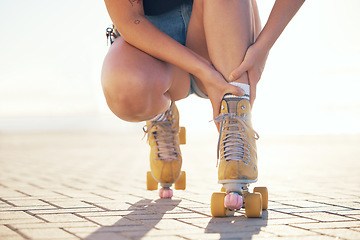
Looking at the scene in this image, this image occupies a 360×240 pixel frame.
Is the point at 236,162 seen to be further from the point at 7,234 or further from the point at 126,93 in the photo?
the point at 7,234

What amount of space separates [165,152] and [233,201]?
0.77 m

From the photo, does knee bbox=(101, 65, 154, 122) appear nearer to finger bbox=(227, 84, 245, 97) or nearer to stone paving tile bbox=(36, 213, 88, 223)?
finger bbox=(227, 84, 245, 97)

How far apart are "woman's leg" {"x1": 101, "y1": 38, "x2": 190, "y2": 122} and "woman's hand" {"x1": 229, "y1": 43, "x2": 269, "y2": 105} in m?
0.34

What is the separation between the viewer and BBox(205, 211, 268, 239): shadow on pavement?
1630 millimetres

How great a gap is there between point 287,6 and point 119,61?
0.73 m

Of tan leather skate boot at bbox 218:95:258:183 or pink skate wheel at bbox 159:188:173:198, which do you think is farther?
pink skate wheel at bbox 159:188:173:198

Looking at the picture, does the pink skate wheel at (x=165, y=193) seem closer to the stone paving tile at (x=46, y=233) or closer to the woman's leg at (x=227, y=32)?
the woman's leg at (x=227, y=32)

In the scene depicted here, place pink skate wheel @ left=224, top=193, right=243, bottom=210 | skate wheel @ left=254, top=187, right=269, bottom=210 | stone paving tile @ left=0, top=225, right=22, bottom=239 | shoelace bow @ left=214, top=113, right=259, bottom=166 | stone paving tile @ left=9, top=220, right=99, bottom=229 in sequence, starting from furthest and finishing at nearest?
skate wheel @ left=254, top=187, right=269, bottom=210, shoelace bow @ left=214, top=113, right=259, bottom=166, pink skate wheel @ left=224, top=193, right=243, bottom=210, stone paving tile @ left=9, top=220, right=99, bottom=229, stone paving tile @ left=0, top=225, right=22, bottom=239

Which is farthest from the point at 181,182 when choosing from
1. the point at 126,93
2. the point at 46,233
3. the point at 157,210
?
the point at 46,233

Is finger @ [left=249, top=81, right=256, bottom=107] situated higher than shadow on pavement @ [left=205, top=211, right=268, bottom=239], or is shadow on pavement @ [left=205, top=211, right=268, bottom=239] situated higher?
finger @ [left=249, top=81, right=256, bottom=107]

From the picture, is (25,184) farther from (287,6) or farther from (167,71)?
(287,6)

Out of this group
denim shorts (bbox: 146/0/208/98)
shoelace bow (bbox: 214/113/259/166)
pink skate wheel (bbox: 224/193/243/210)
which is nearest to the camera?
pink skate wheel (bbox: 224/193/243/210)

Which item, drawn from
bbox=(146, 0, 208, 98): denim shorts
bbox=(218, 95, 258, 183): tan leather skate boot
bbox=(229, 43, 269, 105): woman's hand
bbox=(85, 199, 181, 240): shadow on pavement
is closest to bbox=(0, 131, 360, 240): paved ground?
bbox=(85, 199, 181, 240): shadow on pavement

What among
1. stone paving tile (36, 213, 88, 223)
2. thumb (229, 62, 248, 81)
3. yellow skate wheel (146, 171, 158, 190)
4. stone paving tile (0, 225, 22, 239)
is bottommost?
stone paving tile (0, 225, 22, 239)
